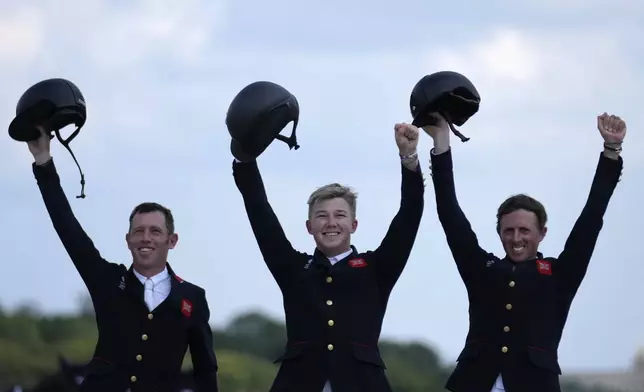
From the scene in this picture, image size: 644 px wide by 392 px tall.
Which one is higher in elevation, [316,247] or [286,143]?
[286,143]

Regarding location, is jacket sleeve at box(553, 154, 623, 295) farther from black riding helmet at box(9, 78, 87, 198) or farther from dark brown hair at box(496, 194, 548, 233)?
black riding helmet at box(9, 78, 87, 198)

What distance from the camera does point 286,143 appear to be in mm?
11594

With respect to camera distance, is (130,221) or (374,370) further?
(130,221)

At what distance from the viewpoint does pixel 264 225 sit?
37.4ft

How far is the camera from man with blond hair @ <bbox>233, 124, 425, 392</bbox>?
11.1 m

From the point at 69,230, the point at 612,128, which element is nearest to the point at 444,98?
the point at 612,128

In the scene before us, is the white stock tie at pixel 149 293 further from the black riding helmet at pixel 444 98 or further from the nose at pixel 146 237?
the black riding helmet at pixel 444 98

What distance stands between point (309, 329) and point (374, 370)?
574 mm

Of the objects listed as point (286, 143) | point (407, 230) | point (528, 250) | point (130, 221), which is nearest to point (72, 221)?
point (130, 221)

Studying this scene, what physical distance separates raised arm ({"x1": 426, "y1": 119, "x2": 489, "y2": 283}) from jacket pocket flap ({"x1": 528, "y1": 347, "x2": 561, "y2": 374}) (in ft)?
2.50

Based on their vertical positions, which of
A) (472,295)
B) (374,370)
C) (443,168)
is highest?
(443,168)

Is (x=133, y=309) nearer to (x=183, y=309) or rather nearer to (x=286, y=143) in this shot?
(x=183, y=309)

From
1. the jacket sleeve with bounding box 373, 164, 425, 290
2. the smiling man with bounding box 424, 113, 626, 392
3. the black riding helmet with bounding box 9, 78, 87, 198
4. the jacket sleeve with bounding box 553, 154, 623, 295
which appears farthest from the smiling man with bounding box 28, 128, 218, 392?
the jacket sleeve with bounding box 553, 154, 623, 295

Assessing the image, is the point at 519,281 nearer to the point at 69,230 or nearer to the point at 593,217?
the point at 593,217
